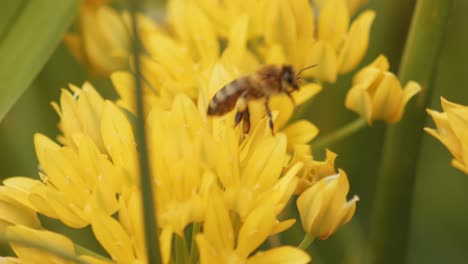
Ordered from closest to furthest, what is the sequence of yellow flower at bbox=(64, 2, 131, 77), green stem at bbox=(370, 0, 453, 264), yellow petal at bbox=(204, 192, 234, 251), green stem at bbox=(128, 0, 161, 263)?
green stem at bbox=(128, 0, 161, 263) < yellow petal at bbox=(204, 192, 234, 251) < green stem at bbox=(370, 0, 453, 264) < yellow flower at bbox=(64, 2, 131, 77)

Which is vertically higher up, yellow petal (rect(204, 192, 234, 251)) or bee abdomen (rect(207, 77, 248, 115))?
bee abdomen (rect(207, 77, 248, 115))

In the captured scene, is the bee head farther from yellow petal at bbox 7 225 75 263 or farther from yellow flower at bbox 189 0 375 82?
yellow petal at bbox 7 225 75 263

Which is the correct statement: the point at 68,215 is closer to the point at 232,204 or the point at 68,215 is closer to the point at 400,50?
the point at 232,204

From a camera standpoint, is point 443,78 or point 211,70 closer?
point 211,70

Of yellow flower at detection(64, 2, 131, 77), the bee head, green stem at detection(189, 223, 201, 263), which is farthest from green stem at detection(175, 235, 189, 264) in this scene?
yellow flower at detection(64, 2, 131, 77)

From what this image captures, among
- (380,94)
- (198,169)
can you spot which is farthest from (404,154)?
(198,169)

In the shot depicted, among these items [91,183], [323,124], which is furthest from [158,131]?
[323,124]

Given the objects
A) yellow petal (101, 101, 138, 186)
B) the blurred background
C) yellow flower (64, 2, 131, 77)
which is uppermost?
yellow flower (64, 2, 131, 77)
